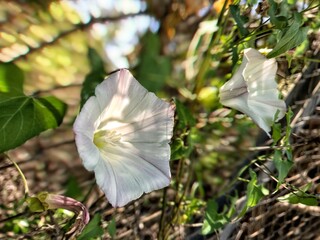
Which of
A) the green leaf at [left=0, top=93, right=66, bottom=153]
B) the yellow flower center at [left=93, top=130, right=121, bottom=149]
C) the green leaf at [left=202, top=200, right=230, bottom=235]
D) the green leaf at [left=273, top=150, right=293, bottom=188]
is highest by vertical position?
the green leaf at [left=0, top=93, right=66, bottom=153]

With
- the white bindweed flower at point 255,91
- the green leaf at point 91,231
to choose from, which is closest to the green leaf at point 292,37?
the white bindweed flower at point 255,91

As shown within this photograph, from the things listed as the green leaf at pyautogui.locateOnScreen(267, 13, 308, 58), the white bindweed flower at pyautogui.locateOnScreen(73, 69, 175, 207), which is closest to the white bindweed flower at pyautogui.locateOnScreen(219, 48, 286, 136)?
the green leaf at pyautogui.locateOnScreen(267, 13, 308, 58)

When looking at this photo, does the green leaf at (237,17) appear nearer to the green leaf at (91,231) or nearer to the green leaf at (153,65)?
the green leaf at (153,65)

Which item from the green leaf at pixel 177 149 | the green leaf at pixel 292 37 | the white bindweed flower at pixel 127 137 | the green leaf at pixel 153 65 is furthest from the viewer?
the green leaf at pixel 177 149

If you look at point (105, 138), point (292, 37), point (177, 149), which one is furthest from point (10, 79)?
point (292, 37)

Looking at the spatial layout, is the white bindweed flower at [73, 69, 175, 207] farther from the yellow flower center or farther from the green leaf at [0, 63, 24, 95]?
the green leaf at [0, 63, 24, 95]

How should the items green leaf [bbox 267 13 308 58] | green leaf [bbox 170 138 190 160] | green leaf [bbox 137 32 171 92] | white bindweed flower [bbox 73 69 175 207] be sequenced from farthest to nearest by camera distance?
1. green leaf [bbox 170 138 190 160]
2. green leaf [bbox 267 13 308 58]
3. white bindweed flower [bbox 73 69 175 207]
4. green leaf [bbox 137 32 171 92]

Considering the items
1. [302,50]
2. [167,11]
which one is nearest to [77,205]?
[302,50]
